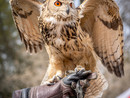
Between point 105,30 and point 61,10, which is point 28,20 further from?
point 105,30

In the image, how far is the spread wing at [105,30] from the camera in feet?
6.97

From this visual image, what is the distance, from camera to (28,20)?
2357mm

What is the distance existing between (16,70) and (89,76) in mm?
5159

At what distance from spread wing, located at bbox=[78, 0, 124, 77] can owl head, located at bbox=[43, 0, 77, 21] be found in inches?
6.7

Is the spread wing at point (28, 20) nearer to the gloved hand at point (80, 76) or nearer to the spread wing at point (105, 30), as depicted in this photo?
the spread wing at point (105, 30)

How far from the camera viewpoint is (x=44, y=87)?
1.81 m

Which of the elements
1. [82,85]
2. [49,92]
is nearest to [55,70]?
[49,92]

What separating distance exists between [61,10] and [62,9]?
0.01 metres

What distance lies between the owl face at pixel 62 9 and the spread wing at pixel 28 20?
10.2 inches

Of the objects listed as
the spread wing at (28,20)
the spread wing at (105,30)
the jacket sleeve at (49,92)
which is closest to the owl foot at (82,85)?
the jacket sleeve at (49,92)

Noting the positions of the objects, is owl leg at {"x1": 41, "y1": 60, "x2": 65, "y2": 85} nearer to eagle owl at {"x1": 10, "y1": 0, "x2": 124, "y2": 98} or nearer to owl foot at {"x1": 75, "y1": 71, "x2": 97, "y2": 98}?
eagle owl at {"x1": 10, "y1": 0, "x2": 124, "y2": 98}

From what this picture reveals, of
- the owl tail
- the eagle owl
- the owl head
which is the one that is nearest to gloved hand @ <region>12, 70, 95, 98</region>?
the eagle owl

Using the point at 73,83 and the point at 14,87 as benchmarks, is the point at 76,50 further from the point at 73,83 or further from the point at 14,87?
the point at 14,87

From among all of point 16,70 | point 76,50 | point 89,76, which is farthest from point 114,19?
point 16,70
